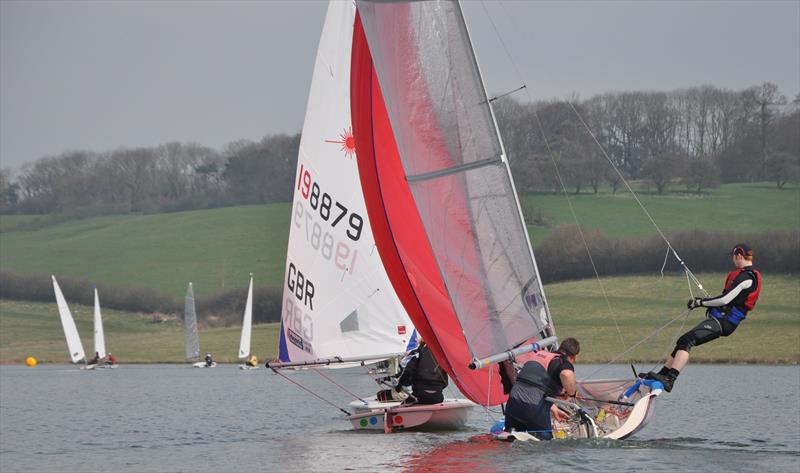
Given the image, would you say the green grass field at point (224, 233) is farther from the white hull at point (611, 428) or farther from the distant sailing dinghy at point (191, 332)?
the white hull at point (611, 428)

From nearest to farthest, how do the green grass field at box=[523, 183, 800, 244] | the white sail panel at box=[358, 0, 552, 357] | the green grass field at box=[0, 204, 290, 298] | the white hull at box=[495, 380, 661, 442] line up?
the white sail panel at box=[358, 0, 552, 357] → the white hull at box=[495, 380, 661, 442] → the green grass field at box=[523, 183, 800, 244] → the green grass field at box=[0, 204, 290, 298]

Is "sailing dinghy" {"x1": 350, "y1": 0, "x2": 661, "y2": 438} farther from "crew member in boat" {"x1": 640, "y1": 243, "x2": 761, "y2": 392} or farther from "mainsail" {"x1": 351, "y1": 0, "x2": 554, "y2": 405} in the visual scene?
"crew member in boat" {"x1": 640, "y1": 243, "x2": 761, "y2": 392}

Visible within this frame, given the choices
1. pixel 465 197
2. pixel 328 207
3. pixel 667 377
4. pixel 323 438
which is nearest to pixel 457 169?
pixel 465 197

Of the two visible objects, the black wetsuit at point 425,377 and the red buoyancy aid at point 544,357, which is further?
the black wetsuit at point 425,377

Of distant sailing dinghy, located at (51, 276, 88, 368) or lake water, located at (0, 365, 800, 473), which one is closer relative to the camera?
lake water, located at (0, 365, 800, 473)

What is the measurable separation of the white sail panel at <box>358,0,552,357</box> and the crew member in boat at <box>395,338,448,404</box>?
513 centimetres

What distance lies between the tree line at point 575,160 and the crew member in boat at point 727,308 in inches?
2726

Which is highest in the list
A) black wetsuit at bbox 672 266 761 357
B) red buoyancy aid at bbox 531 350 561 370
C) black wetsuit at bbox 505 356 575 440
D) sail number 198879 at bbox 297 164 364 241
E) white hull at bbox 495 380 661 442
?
sail number 198879 at bbox 297 164 364 241

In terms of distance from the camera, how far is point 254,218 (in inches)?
4985

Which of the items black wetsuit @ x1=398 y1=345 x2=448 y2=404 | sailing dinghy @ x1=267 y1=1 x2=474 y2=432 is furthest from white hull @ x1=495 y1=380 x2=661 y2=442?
sailing dinghy @ x1=267 y1=1 x2=474 y2=432

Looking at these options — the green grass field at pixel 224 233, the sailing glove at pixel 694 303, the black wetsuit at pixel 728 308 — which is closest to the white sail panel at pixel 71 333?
the green grass field at pixel 224 233

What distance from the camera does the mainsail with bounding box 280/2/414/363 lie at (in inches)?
1032

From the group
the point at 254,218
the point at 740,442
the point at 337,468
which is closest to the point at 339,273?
the point at 337,468

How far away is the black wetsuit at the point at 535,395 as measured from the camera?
18.0m
